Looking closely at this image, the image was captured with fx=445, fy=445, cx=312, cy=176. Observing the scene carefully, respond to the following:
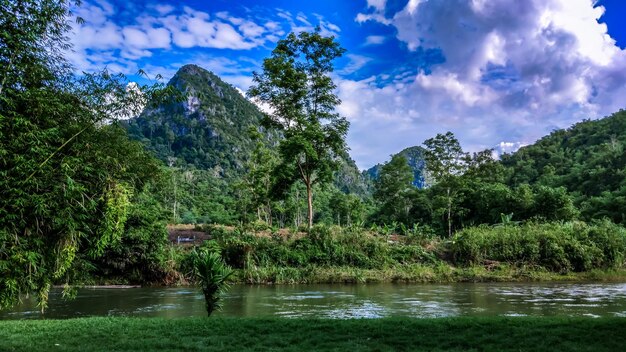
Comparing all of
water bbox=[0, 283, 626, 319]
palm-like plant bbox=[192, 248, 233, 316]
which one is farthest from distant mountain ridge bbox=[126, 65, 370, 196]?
palm-like plant bbox=[192, 248, 233, 316]

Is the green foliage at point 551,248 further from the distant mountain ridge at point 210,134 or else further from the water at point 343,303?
the distant mountain ridge at point 210,134

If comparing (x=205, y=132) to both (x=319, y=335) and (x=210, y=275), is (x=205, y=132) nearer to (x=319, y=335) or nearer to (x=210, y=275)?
(x=210, y=275)

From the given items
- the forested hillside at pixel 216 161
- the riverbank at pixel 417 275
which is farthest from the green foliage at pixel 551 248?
the forested hillside at pixel 216 161

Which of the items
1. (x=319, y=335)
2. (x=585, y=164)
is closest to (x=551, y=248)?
(x=319, y=335)

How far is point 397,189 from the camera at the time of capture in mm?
59812

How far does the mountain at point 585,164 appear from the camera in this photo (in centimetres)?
4694

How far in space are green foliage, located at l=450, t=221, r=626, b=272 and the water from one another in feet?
26.9

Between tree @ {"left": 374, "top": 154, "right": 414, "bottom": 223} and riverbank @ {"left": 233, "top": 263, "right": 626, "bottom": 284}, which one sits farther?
tree @ {"left": 374, "top": 154, "right": 414, "bottom": 223}

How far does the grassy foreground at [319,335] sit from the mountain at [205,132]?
101118mm

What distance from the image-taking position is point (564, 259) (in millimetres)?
30656

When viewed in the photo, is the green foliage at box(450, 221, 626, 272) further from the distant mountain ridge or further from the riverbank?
the distant mountain ridge

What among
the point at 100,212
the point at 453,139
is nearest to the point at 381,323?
the point at 100,212

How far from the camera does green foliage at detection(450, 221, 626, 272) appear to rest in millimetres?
30875

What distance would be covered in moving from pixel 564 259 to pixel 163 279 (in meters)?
26.5
